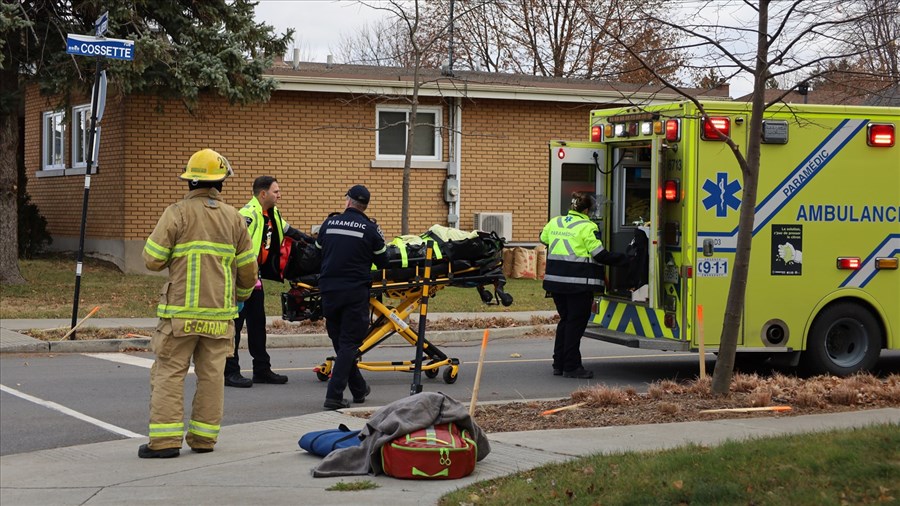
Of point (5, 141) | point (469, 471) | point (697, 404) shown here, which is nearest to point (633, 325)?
point (697, 404)

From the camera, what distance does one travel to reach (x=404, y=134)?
23.7m

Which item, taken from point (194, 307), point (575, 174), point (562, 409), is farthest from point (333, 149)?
point (194, 307)

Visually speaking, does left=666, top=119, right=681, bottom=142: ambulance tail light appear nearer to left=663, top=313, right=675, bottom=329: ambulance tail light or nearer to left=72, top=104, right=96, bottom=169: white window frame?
left=663, top=313, right=675, bottom=329: ambulance tail light

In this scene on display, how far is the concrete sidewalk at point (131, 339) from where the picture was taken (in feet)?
45.8

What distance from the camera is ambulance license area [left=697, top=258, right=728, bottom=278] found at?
1154cm

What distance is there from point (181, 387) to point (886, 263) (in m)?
7.66

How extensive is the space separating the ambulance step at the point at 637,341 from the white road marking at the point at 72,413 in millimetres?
5219

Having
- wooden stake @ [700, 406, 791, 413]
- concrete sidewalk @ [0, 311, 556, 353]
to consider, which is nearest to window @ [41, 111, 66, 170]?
concrete sidewalk @ [0, 311, 556, 353]

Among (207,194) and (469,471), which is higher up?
(207,194)

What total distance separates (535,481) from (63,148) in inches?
817

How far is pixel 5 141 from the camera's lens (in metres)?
19.4

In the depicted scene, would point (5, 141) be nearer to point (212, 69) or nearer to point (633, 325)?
point (212, 69)

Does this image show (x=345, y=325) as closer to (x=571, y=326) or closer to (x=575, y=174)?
(x=571, y=326)

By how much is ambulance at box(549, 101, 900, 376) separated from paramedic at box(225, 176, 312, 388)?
10.3 ft
